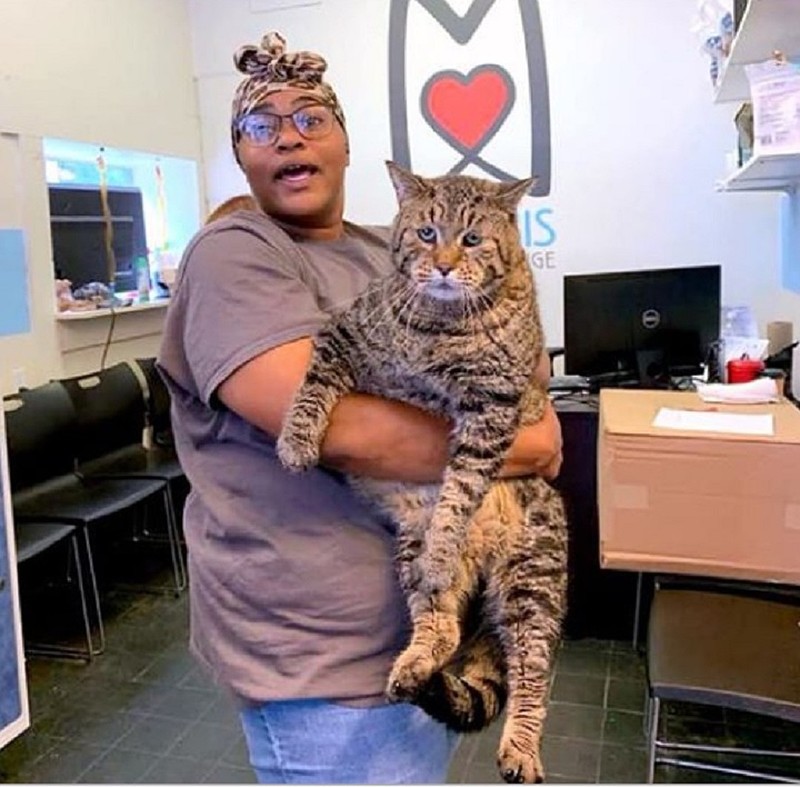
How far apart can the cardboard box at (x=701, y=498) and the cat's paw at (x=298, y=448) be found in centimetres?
128

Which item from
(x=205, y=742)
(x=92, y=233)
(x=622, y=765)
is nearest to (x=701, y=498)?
A: (x=622, y=765)

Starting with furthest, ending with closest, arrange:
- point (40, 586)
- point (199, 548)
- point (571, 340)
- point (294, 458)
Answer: point (40, 586) < point (571, 340) < point (199, 548) < point (294, 458)

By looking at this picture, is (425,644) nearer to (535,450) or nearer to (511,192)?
(535,450)

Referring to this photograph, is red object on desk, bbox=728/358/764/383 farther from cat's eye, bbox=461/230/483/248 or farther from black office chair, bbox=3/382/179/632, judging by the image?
black office chair, bbox=3/382/179/632

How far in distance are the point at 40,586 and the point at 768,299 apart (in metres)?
3.62

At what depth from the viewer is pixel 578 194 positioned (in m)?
4.47

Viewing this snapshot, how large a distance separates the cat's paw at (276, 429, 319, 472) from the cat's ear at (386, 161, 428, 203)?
0.42m

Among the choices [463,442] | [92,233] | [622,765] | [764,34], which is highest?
[764,34]

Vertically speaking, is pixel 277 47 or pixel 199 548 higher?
pixel 277 47

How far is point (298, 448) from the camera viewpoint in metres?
1.07

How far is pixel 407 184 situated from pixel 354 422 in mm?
396

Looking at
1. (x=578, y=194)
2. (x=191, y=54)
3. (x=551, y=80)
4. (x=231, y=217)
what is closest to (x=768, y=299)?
(x=578, y=194)

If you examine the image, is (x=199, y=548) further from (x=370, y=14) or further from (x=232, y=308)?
(x=370, y=14)

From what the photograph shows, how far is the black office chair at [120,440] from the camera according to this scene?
358cm
